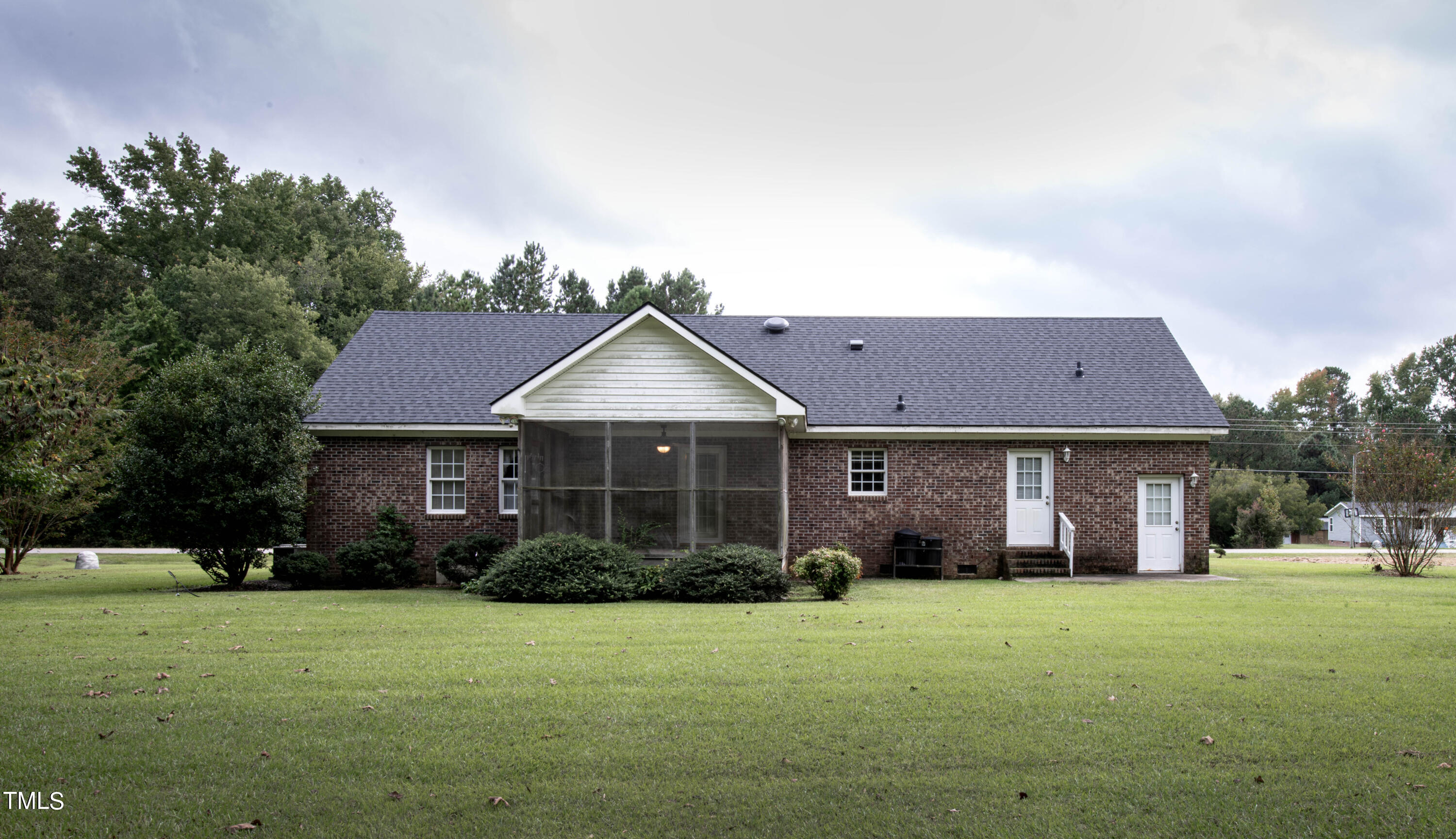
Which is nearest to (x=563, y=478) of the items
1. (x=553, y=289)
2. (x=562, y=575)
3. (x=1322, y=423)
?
(x=562, y=575)

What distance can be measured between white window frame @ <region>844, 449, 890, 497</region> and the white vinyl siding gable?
3.96 meters

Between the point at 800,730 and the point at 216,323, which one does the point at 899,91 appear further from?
the point at 216,323

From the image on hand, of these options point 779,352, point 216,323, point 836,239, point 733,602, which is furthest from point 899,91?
point 216,323

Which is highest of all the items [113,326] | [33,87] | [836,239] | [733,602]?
Result: [33,87]

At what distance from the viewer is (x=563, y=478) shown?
16.2 m

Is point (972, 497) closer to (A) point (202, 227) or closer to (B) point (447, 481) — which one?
(B) point (447, 481)

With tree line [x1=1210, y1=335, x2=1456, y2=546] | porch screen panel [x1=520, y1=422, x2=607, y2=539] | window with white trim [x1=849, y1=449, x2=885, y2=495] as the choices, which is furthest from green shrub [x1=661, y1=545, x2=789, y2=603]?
tree line [x1=1210, y1=335, x2=1456, y2=546]

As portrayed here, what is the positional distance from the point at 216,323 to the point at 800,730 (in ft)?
122

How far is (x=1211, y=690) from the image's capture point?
6809 mm

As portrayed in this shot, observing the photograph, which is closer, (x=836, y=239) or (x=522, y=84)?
(x=522, y=84)

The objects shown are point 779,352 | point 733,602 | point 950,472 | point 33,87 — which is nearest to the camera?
point 733,602

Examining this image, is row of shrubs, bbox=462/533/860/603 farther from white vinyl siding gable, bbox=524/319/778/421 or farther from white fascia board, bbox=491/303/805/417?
white fascia board, bbox=491/303/805/417

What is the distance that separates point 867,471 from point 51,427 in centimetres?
1412

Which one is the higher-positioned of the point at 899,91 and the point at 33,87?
the point at 33,87
